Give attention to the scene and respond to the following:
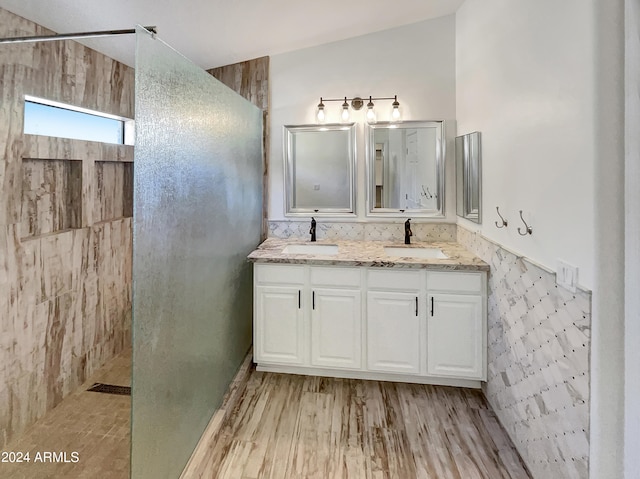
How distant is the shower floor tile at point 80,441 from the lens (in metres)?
1.77

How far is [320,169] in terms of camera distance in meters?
3.13

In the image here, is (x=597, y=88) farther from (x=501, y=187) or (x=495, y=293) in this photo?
(x=495, y=293)

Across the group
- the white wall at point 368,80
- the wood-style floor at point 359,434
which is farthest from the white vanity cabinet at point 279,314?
the white wall at point 368,80

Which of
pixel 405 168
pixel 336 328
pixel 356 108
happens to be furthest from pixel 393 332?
pixel 356 108

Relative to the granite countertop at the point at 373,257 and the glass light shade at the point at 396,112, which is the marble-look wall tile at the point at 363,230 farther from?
the glass light shade at the point at 396,112

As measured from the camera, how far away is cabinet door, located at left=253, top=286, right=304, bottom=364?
2535 millimetres

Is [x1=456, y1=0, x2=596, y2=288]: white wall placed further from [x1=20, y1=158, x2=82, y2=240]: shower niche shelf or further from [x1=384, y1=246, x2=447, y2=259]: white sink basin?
[x1=20, y1=158, x2=82, y2=240]: shower niche shelf

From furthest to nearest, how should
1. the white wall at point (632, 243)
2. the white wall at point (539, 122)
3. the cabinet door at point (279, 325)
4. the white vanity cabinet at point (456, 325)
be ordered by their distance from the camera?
the cabinet door at point (279, 325), the white vanity cabinet at point (456, 325), the white wall at point (539, 122), the white wall at point (632, 243)

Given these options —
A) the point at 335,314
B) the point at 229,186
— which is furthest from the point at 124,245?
the point at 335,314

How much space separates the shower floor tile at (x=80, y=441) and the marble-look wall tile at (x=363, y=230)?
1.74 meters

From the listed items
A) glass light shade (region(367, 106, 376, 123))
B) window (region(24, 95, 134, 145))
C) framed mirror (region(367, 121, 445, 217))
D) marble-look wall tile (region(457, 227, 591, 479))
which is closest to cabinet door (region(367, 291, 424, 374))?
marble-look wall tile (region(457, 227, 591, 479))

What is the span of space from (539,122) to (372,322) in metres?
1.53

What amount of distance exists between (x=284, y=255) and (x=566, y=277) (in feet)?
5.59

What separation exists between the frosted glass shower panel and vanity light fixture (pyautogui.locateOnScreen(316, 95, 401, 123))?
0.82 meters
